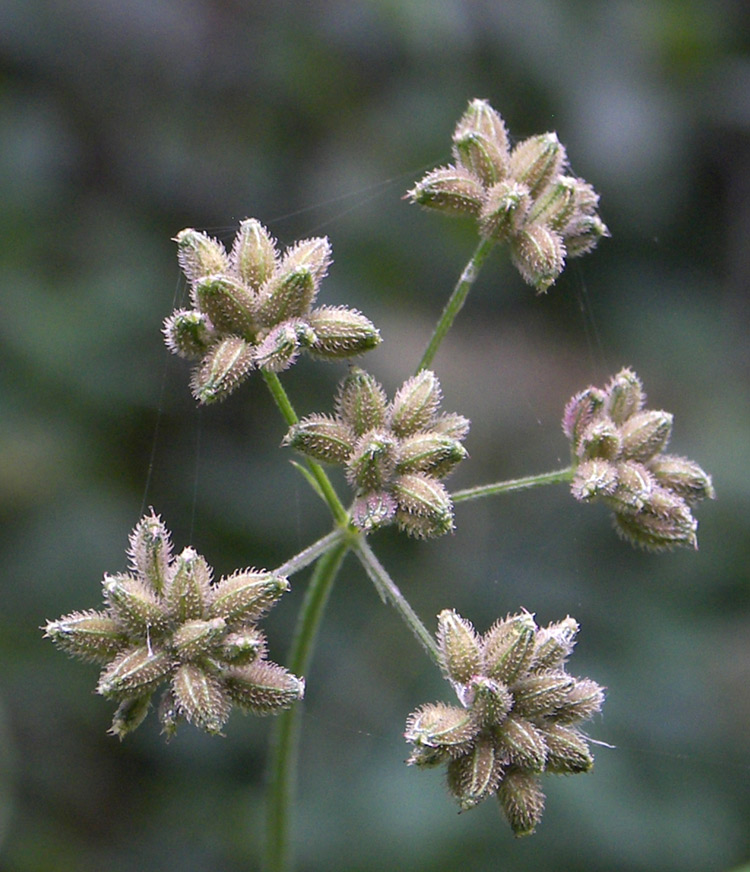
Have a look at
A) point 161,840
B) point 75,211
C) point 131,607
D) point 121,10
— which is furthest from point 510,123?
point 161,840

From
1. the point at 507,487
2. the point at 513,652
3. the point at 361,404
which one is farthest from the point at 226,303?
the point at 513,652

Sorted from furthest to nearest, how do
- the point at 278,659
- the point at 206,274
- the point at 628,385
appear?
the point at 278,659 < the point at 628,385 < the point at 206,274

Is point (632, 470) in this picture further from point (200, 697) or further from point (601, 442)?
point (200, 697)

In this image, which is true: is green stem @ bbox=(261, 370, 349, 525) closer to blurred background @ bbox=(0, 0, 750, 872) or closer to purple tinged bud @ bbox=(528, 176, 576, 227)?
purple tinged bud @ bbox=(528, 176, 576, 227)

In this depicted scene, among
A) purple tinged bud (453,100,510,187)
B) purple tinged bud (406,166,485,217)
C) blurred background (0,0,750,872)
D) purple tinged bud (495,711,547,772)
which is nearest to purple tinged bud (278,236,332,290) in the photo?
purple tinged bud (406,166,485,217)

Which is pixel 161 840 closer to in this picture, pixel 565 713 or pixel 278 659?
pixel 278 659

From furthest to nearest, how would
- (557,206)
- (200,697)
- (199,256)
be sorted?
1. (557,206)
2. (199,256)
3. (200,697)
